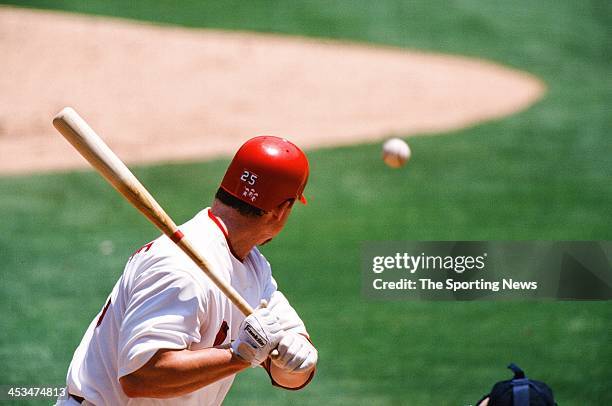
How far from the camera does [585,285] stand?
7.95 metres

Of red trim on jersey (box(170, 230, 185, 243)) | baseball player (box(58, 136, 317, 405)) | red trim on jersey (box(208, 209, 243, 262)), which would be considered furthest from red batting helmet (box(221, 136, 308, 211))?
red trim on jersey (box(170, 230, 185, 243))

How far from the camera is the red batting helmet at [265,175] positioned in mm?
3611

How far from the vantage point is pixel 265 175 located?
11.9ft

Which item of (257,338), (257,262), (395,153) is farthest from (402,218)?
(257,338)

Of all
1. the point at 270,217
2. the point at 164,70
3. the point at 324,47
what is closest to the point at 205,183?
the point at 164,70

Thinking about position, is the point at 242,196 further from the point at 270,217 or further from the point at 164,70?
the point at 164,70

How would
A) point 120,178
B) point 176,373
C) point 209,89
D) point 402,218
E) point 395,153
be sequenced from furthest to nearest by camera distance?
point 209,89 < point 402,218 < point 395,153 < point 120,178 < point 176,373

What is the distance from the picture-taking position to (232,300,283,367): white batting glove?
10.8ft

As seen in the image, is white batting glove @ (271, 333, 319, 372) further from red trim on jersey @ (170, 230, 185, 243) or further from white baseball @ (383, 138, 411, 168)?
white baseball @ (383, 138, 411, 168)

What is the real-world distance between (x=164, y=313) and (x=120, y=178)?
0.55 meters

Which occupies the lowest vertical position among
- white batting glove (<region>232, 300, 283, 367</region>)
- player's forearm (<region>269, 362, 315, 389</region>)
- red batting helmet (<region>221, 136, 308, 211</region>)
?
player's forearm (<region>269, 362, 315, 389</region>)

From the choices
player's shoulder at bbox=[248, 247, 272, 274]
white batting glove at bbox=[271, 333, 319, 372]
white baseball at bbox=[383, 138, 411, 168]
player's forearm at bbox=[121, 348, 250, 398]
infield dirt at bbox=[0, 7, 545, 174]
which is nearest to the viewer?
player's forearm at bbox=[121, 348, 250, 398]

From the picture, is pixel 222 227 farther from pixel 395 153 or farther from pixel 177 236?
pixel 395 153

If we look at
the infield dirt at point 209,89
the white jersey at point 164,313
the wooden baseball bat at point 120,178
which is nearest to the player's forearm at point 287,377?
the white jersey at point 164,313
